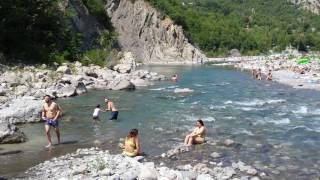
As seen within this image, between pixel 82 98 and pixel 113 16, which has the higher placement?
pixel 113 16

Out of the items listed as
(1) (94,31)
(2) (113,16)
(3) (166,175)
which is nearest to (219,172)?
(3) (166,175)

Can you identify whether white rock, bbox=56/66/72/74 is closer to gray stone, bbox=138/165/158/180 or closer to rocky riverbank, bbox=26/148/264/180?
rocky riverbank, bbox=26/148/264/180

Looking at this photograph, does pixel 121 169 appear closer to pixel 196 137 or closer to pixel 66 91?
pixel 196 137

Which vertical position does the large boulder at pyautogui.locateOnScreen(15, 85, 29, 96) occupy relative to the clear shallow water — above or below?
above

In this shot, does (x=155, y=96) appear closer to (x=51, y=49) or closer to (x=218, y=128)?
(x=218, y=128)

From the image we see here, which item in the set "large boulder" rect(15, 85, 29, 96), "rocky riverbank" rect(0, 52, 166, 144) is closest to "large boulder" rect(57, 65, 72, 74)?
"rocky riverbank" rect(0, 52, 166, 144)

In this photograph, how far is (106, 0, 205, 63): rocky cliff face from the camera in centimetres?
12725

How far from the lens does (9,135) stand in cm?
2331

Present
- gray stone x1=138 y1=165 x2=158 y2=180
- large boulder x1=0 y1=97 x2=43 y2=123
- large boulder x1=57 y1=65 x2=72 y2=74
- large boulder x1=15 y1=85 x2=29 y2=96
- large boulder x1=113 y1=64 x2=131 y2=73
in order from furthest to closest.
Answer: large boulder x1=113 y1=64 x2=131 y2=73
large boulder x1=57 y1=65 x2=72 y2=74
large boulder x1=15 y1=85 x2=29 y2=96
large boulder x1=0 y1=97 x2=43 y2=123
gray stone x1=138 y1=165 x2=158 y2=180

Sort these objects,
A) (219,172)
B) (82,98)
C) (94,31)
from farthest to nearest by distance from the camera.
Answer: (94,31) < (82,98) < (219,172)

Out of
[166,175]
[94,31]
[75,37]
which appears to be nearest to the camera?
[166,175]

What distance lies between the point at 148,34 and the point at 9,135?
366 ft

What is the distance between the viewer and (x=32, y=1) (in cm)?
6153

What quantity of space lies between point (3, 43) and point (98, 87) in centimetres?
1368
